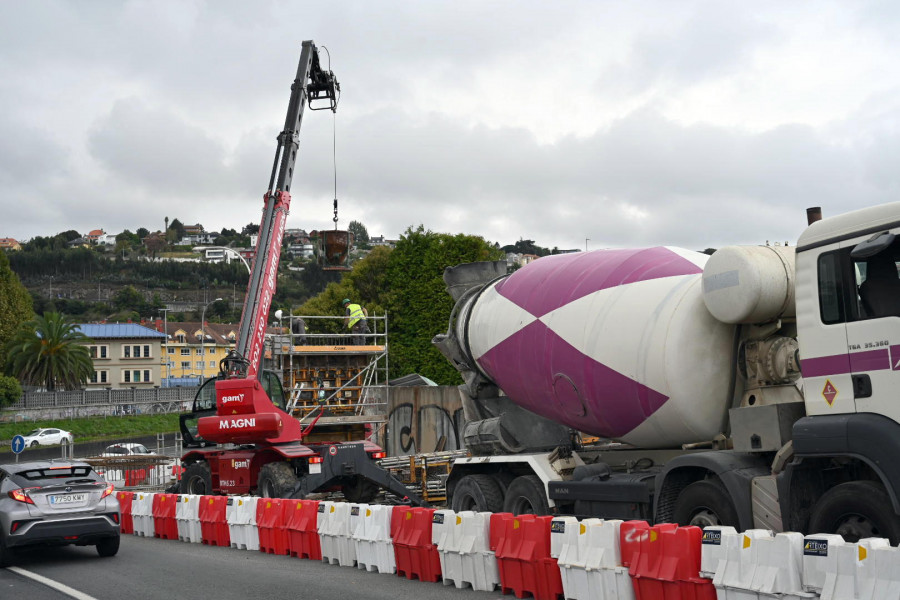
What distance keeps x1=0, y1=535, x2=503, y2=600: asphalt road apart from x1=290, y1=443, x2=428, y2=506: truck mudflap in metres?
3.25

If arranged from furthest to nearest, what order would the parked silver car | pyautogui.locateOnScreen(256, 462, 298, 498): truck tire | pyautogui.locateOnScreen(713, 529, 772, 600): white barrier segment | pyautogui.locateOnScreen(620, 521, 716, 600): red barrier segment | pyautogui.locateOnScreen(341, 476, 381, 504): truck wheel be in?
1. pyautogui.locateOnScreen(341, 476, 381, 504): truck wheel
2. pyautogui.locateOnScreen(256, 462, 298, 498): truck tire
3. the parked silver car
4. pyautogui.locateOnScreen(620, 521, 716, 600): red barrier segment
5. pyautogui.locateOnScreen(713, 529, 772, 600): white barrier segment

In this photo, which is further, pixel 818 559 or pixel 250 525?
pixel 250 525

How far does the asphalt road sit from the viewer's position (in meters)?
11.1

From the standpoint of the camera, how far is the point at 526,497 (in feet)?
44.6

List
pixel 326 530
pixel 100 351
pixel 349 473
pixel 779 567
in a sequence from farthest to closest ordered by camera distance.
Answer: pixel 100 351 < pixel 349 473 < pixel 326 530 < pixel 779 567

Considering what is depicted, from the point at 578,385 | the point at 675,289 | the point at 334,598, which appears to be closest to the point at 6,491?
the point at 334,598

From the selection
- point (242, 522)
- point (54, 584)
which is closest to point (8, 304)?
point (242, 522)

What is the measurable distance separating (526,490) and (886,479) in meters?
5.99

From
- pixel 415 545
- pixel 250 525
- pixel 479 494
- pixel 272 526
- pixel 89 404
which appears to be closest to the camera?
pixel 415 545

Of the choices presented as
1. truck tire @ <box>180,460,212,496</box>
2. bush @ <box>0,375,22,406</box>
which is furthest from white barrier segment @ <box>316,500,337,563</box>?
bush @ <box>0,375,22,406</box>

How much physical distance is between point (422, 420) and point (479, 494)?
16329 mm

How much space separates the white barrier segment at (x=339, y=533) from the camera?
1324 centimetres

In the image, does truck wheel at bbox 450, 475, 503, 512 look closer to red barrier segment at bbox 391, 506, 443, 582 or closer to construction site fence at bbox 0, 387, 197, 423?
red barrier segment at bbox 391, 506, 443, 582

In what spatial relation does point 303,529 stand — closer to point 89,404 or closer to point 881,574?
point 881,574
